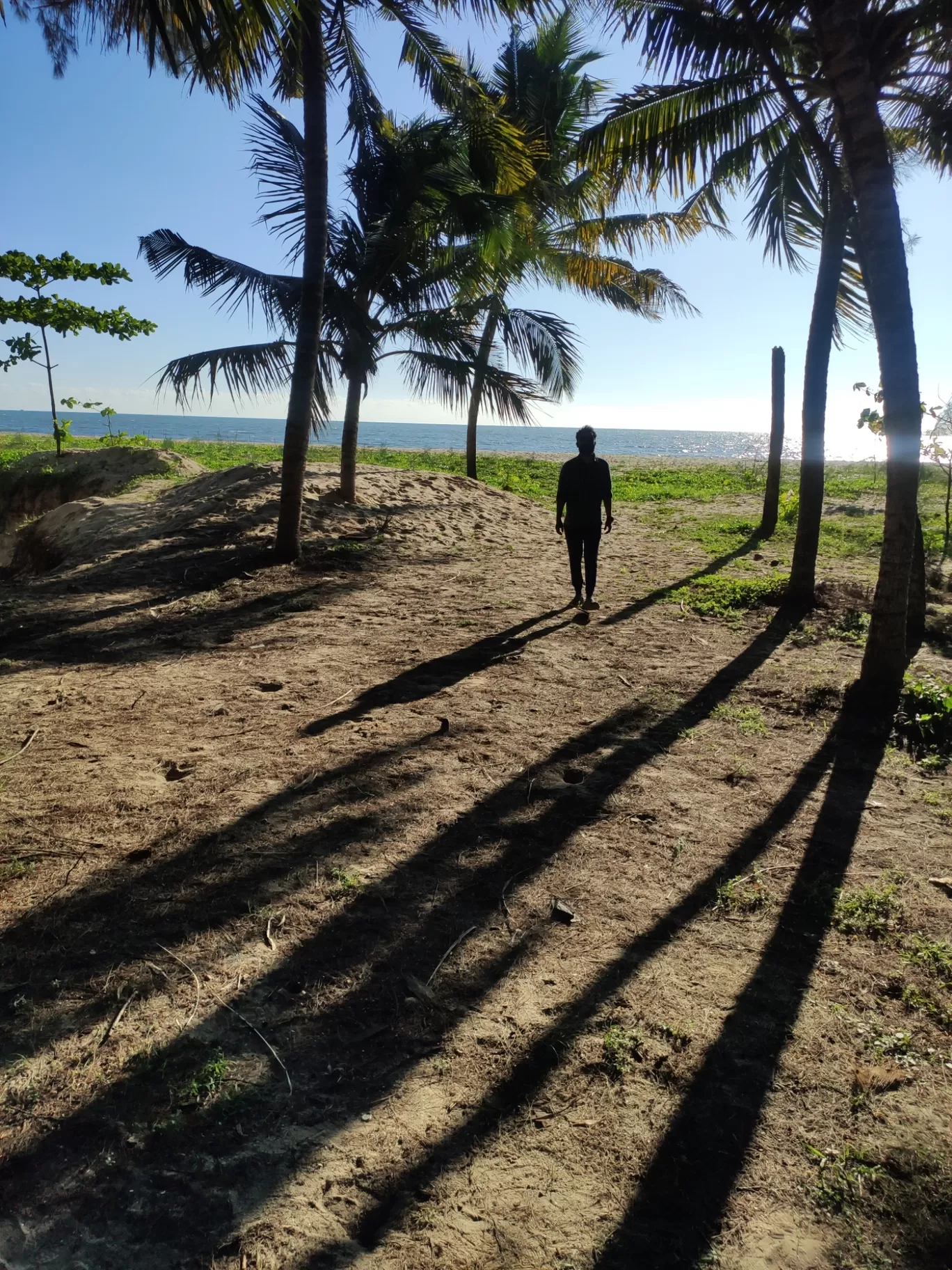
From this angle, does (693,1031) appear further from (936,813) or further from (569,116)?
(569,116)

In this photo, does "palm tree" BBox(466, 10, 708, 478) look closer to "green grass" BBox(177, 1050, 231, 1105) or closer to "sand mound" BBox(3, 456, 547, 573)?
"sand mound" BBox(3, 456, 547, 573)

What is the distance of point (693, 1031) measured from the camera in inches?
100.0

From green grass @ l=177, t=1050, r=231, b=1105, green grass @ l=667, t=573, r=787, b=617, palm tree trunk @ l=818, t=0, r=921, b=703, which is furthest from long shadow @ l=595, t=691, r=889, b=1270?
green grass @ l=667, t=573, r=787, b=617

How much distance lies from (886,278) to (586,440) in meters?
2.73

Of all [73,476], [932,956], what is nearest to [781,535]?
[932,956]

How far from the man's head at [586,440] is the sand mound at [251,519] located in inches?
142

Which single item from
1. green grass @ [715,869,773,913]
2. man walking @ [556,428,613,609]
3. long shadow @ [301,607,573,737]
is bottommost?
green grass @ [715,869,773,913]

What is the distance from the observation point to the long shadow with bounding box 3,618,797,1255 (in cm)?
219

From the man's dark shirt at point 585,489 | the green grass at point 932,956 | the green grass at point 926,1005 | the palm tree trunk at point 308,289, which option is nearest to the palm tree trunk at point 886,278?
the man's dark shirt at point 585,489

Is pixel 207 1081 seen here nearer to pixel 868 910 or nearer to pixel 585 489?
pixel 868 910

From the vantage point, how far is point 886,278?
16.4 feet

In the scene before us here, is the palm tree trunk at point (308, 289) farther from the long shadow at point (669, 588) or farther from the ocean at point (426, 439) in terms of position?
the ocean at point (426, 439)

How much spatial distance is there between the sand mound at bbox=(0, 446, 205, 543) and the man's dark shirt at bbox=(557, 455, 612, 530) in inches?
392

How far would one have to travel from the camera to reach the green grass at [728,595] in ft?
26.5
